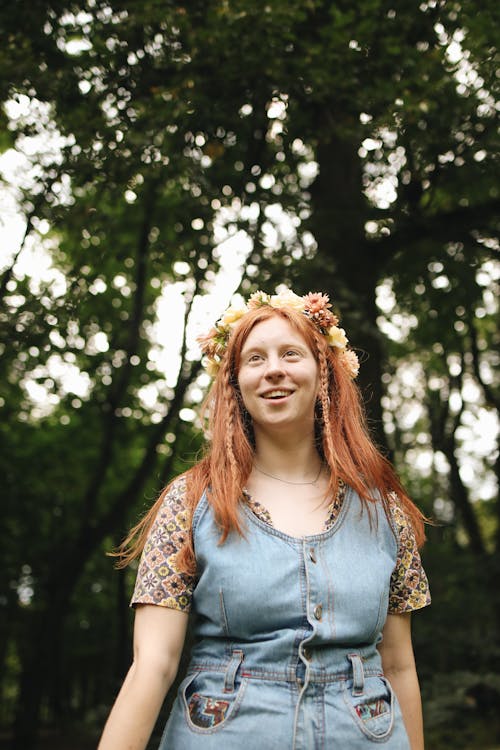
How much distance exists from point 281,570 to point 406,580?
18.8 inches

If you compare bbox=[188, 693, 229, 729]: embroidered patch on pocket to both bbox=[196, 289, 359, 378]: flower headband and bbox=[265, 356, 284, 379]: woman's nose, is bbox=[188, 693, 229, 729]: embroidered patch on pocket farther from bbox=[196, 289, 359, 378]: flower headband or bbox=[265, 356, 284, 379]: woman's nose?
bbox=[196, 289, 359, 378]: flower headband

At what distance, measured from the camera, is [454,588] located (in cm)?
868

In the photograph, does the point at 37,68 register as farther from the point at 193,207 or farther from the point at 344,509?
the point at 344,509

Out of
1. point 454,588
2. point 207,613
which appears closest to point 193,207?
point 207,613

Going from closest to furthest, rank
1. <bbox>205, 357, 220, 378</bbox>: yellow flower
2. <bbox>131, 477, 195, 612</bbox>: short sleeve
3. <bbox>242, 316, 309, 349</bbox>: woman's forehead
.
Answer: <bbox>131, 477, 195, 612</bbox>: short sleeve → <bbox>242, 316, 309, 349</bbox>: woman's forehead → <bbox>205, 357, 220, 378</bbox>: yellow flower

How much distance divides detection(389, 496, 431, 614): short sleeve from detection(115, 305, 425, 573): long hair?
8cm

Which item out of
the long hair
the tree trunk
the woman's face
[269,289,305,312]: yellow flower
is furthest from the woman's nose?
the tree trunk

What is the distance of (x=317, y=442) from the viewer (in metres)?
2.54

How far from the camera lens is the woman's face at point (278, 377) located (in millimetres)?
2342

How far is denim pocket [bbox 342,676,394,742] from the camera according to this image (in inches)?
78.7

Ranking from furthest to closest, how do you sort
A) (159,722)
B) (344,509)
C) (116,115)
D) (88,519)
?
1. (88,519)
2. (116,115)
3. (159,722)
4. (344,509)

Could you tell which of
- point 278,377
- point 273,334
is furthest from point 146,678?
point 273,334

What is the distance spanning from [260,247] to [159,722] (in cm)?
322

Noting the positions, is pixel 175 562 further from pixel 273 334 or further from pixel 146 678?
pixel 273 334
